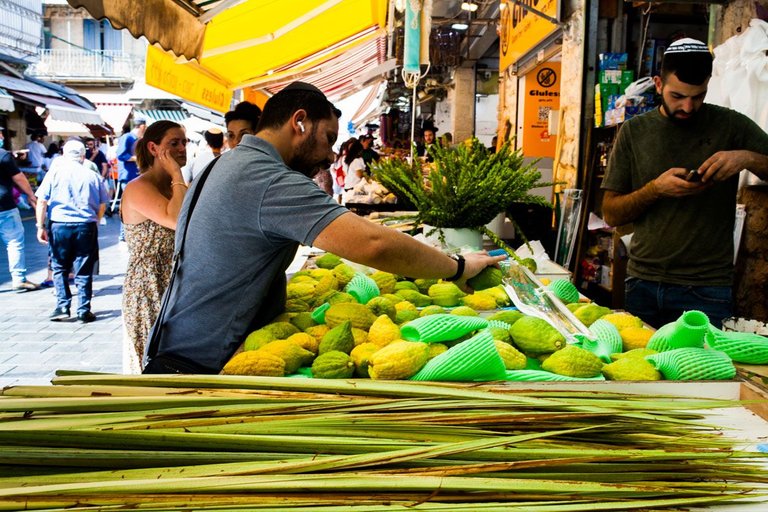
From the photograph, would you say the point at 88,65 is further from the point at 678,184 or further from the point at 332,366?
the point at 332,366

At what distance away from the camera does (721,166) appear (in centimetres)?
280

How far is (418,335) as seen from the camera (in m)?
1.88

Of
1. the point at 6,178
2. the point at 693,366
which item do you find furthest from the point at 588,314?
the point at 6,178

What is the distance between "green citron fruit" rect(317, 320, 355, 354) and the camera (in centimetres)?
181

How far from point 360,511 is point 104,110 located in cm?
3530

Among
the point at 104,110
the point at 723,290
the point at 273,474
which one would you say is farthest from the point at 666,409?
the point at 104,110

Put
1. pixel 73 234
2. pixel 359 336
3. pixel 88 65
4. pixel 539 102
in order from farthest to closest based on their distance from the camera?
pixel 88 65 → pixel 539 102 → pixel 73 234 → pixel 359 336

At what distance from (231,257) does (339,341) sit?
602mm

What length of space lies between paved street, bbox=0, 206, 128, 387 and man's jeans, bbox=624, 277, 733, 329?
4.21 metres

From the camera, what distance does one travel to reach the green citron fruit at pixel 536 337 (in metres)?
1.84

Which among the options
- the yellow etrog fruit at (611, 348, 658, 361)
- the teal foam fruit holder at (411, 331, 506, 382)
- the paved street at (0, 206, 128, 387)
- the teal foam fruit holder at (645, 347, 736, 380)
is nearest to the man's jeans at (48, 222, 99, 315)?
the paved street at (0, 206, 128, 387)

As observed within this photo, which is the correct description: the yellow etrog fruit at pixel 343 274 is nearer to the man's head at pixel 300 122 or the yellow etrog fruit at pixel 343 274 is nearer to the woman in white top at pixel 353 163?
the man's head at pixel 300 122

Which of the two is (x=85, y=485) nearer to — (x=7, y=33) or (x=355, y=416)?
(x=355, y=416)

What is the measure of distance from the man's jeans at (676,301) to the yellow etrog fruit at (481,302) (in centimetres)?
112
